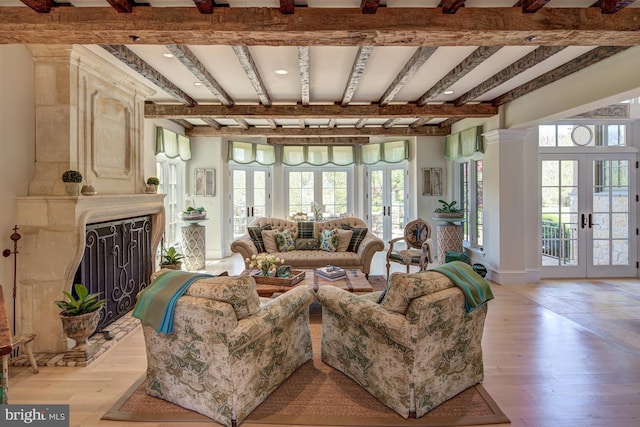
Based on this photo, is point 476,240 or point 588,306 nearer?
point 588,306

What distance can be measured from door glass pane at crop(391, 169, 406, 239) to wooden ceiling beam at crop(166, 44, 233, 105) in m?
4.62

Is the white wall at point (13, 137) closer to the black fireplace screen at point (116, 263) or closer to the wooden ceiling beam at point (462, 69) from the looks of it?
the black fireplace screen at point (116, 263)

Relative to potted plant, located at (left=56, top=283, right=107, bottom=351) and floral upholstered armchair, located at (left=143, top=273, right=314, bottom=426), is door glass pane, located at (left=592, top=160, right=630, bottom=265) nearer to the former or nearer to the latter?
floral upholstered armchair, located at (left=143, top=273, right=314, bottom=426)

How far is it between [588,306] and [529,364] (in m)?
2.10

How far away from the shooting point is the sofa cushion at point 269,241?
18.7 feet

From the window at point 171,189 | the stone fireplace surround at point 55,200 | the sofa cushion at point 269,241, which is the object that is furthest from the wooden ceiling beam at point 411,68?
the window at point 171,189

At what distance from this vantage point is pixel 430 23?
2.60 metres

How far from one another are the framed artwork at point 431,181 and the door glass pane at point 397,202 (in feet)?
2.40

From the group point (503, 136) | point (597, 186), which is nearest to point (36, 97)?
point (503, 136)

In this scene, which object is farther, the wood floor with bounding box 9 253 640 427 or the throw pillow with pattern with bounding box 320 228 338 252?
the throw pillow with pattern with bounding box 320 228 338 252

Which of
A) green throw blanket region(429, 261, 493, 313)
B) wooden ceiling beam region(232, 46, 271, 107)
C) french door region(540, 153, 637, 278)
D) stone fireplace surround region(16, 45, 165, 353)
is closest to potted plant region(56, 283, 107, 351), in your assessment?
stone fireplace surround region(16, 45, 165, 353)

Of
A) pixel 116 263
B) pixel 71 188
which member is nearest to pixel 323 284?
pixel 116 263

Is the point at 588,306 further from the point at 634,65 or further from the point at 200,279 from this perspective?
the point at 200,279

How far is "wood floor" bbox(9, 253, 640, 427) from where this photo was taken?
236cm
